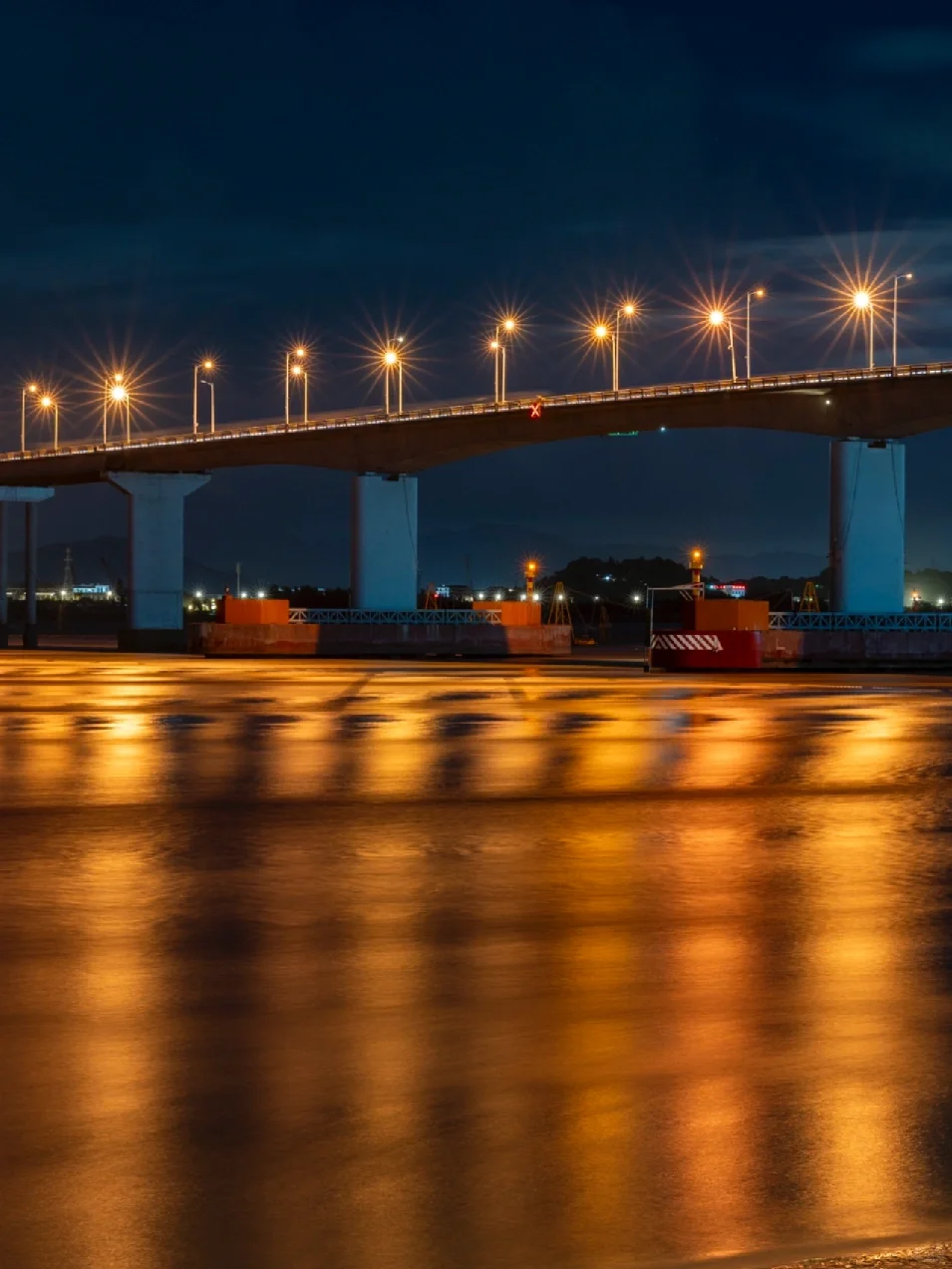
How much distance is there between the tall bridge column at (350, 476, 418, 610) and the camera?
86.2 m

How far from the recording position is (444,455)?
282 ft

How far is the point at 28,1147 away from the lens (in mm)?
5793

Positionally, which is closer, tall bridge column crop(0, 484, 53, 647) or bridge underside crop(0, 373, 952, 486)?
bridge underside crop(0, 373, 952, 486)

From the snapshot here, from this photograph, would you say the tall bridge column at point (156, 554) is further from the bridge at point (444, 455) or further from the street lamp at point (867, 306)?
the street lamp at point (867, 306)

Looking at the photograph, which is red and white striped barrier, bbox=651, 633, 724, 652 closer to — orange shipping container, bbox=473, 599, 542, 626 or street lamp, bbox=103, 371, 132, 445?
orange shipping container, bbox=473, 599, 542, 626

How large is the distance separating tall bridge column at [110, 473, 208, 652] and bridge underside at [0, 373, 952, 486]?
907 millimetres

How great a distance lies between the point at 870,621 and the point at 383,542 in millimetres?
26685

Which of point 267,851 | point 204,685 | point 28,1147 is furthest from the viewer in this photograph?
point 204,685

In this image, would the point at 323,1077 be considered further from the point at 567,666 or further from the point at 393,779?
the point at 567,666

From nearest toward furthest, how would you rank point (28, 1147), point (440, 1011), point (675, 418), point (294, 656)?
1. point (28, 1147)
2. point (440, 1011)
3. point (294, 656)
4. point (675, 418)

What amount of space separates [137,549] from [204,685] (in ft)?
173

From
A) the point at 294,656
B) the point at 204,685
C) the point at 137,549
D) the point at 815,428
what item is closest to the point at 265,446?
the point at 137,549

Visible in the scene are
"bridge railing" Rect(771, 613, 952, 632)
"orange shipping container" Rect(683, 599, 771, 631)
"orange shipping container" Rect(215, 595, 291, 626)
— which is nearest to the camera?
"orange shipping container" Rect(683, 599, 771, 631)

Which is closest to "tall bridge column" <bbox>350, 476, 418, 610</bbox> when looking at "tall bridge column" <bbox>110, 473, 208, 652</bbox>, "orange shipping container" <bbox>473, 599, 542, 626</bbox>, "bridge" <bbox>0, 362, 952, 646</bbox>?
"bridge" <bbox>0, 362, 952, 646</bbox>
